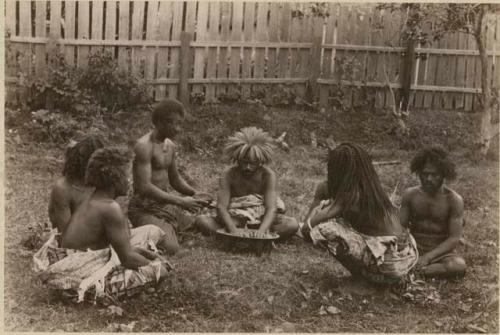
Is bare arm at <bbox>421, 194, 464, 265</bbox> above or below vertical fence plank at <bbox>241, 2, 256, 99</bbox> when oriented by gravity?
below

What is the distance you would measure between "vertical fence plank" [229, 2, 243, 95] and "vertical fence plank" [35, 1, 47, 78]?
2.45m

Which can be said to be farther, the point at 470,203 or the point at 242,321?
the point at 470,203

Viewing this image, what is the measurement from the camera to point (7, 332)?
374 centimetres

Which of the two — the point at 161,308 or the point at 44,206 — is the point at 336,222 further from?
the point at 44,206

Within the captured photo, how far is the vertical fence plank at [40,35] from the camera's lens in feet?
26.5

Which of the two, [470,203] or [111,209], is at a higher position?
[111,209]

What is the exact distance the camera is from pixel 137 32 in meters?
8.66

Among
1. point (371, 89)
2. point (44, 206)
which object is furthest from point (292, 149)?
point (44, 206)

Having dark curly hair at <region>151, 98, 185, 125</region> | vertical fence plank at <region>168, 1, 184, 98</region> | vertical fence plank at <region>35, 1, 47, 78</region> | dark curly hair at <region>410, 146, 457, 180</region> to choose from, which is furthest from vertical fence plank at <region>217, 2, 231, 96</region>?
dark curly hair at <region>410, 146, 457, 180</region>

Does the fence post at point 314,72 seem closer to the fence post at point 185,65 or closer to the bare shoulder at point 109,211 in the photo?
the fence post at point 185,65

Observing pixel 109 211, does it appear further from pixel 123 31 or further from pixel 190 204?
pixel 123 31

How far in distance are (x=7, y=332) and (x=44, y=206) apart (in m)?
1.99

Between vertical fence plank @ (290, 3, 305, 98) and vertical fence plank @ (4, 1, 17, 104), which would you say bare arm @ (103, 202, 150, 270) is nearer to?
vertical fence plank @ (4, 1, 17, 104)

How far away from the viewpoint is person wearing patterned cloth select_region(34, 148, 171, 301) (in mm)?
3754
